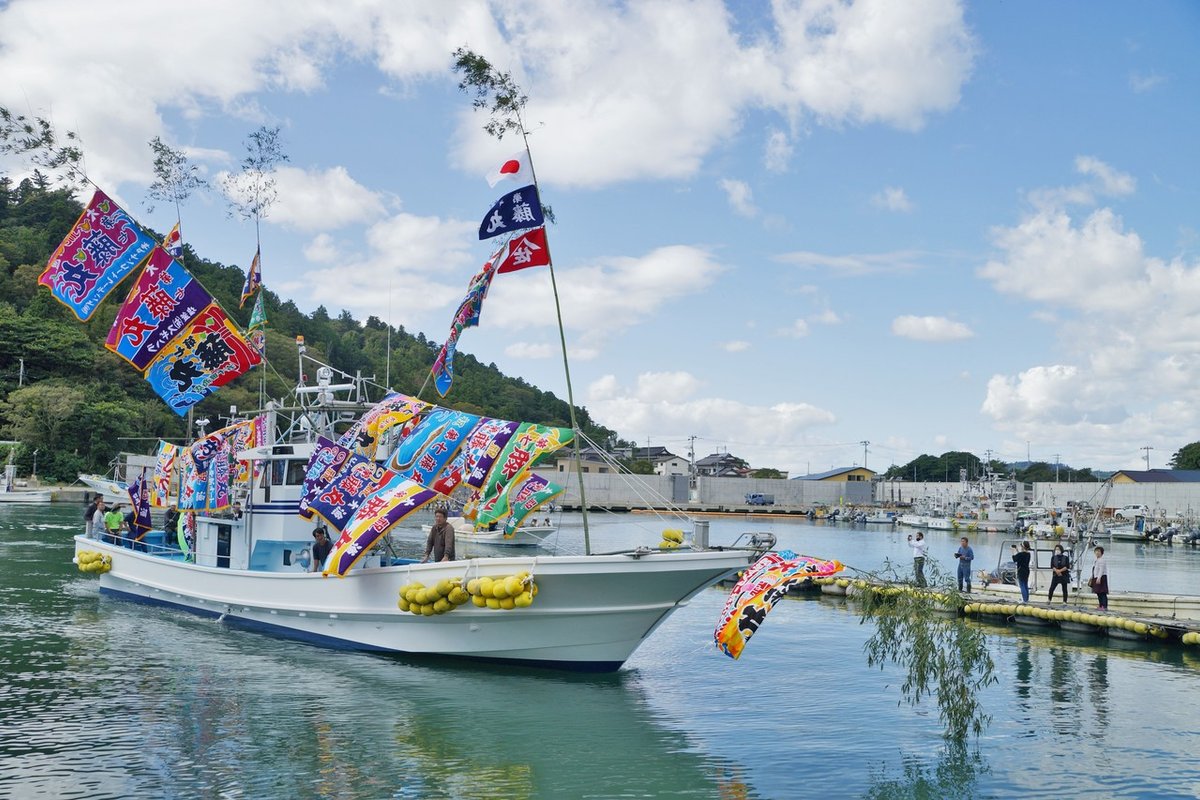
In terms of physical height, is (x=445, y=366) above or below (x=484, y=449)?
above

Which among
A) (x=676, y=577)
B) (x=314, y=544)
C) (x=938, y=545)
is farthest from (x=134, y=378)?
(x=676, y=577)

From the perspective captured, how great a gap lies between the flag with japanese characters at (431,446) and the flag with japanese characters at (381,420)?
2.07ft

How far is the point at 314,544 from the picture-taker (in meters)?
20.4

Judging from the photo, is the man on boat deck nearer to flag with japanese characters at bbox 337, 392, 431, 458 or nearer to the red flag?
flag with japanese characters at bbox 337, 392, 431, 458

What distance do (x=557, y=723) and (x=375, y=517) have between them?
529 centimetres

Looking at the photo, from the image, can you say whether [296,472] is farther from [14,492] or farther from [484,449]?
[14,492]

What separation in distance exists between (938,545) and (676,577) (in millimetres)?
63238

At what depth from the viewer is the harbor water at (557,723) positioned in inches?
480

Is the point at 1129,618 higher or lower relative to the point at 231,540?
lower

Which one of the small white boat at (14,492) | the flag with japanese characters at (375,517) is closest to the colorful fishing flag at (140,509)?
the flag with japanese characters at (375,517)

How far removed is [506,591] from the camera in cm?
1639

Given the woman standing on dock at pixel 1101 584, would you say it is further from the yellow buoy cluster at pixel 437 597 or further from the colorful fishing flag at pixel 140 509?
the colorful fishing flag at pixel 140 509

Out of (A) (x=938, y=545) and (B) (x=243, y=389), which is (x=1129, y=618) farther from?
(B) (x=243, y=389)

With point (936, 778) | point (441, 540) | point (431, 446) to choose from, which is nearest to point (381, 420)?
point (431, 446)
